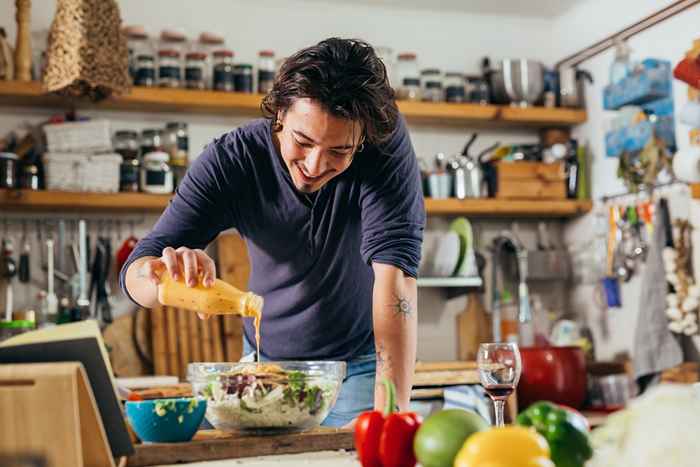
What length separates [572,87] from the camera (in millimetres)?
4387

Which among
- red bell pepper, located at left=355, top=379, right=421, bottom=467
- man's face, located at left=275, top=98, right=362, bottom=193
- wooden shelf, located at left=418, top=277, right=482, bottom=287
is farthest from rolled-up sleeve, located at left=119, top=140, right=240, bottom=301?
wooden shelf, located at left=418, top=277, right=482, bottom=287

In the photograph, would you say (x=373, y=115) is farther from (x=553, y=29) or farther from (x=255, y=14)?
(x=553, y=29)

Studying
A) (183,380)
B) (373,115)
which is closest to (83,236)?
(183,380)

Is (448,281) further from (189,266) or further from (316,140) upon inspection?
(189,266)

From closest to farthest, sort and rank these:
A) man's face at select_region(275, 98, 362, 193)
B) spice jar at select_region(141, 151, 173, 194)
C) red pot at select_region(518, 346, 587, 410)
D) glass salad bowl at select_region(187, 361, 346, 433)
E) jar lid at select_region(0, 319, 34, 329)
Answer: glass salad bowl at select_region(187, 361, 346, 433)
man's face at select_region(275, 98, 362, 193)
jar lid at select_region(0, 319, 34, 329)
red pot at select_region(518, 346, 587, 410)
spice jar at select_region(141, 151, 173, 194)

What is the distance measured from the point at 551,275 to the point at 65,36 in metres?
2.42

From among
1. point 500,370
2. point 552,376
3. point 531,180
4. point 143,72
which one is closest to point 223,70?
point 143,72

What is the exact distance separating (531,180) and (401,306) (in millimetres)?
2542

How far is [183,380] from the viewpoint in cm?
383

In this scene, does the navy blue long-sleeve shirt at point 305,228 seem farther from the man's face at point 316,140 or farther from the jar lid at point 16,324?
the jar lid at point 16,324

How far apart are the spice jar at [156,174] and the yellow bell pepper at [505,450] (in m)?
3.16

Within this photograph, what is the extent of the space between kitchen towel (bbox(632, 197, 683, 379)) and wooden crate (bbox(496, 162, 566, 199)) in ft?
2.72

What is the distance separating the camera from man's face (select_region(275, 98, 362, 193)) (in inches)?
67.6

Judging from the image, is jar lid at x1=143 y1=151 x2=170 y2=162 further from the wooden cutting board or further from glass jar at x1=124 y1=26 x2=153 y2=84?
the wooden cutting board
